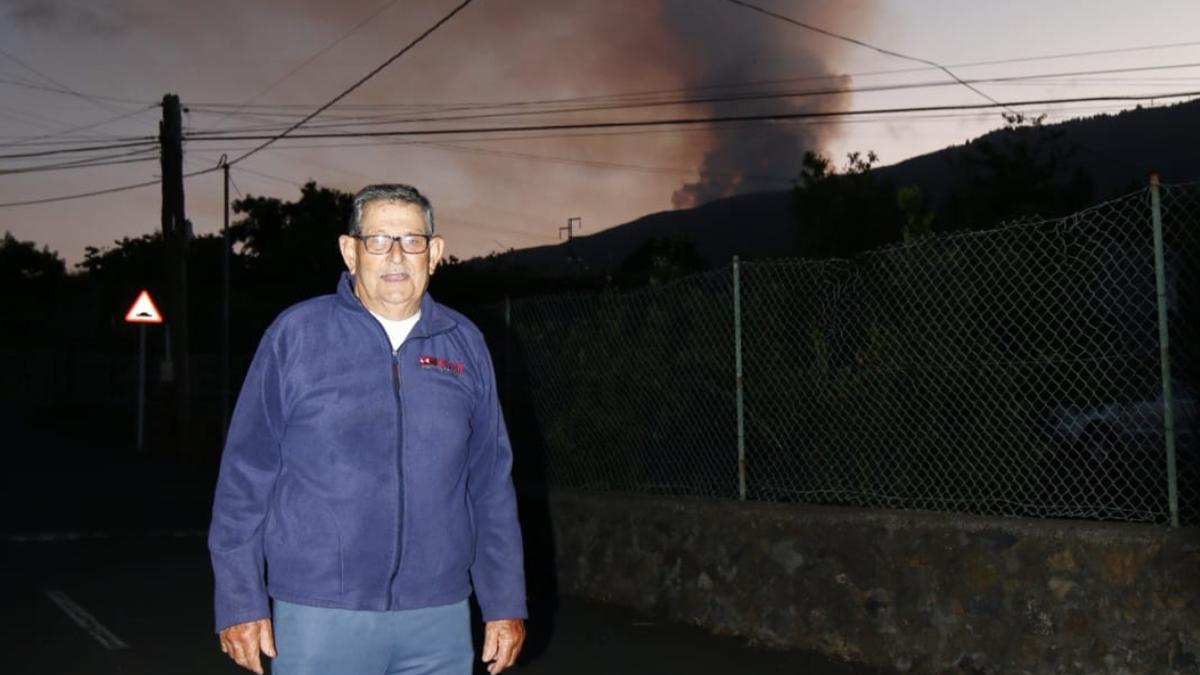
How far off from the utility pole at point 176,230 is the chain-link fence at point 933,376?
1718cm

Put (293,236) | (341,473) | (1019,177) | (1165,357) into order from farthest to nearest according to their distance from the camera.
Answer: (293,236) < (1019,177) < (1165,357) < (341,473)

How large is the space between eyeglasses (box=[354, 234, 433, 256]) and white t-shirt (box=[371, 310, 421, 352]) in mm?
157

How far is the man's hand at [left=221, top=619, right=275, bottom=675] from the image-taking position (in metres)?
3.60

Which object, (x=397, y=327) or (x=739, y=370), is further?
(x=739, y=370)

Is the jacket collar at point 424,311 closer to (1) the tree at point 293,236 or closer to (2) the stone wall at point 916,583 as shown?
(2) the stone wall at point 916,583

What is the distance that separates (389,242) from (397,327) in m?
0.21

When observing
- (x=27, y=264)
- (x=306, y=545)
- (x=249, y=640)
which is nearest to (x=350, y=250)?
(x=306, y=545)

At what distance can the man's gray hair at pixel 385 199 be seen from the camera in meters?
3.81

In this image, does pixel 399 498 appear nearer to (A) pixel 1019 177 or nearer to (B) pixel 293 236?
(A) pixel 1019 177

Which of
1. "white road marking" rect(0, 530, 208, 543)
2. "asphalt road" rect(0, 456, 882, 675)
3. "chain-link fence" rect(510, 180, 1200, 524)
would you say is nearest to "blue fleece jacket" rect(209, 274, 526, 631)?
A: "chain-link fence" rect(510, 180, 1200, 524)

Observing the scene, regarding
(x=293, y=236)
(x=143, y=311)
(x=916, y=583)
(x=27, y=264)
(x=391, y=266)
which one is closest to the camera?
(x=391, y=266)

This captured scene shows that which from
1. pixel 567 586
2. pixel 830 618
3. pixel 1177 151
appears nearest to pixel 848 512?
pixel 830 618

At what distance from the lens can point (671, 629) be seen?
909cm

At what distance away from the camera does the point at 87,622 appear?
947 centimetres
